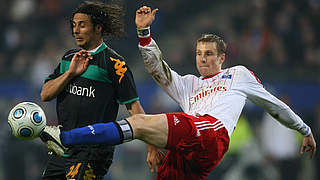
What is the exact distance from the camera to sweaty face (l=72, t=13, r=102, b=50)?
4.83m

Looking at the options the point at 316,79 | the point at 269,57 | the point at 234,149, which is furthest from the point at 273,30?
the point at 234,149

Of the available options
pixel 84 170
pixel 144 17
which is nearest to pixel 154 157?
pixel 84 170

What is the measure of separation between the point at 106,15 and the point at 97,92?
2.52 feet

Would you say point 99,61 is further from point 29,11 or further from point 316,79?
point 29,11

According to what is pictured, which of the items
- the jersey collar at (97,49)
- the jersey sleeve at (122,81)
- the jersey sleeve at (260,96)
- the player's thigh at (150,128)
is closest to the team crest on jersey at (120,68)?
the jersey sleeve at (122,81)

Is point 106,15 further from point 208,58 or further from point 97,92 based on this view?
point 208,58

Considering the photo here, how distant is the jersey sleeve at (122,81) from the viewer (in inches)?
186

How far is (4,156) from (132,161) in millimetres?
2175

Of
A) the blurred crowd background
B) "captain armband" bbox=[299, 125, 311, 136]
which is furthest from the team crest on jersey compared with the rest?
the blurred crowd background

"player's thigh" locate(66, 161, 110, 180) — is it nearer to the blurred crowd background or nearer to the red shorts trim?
the red shorts trim

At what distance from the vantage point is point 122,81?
4719mm

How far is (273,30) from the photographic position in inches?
422

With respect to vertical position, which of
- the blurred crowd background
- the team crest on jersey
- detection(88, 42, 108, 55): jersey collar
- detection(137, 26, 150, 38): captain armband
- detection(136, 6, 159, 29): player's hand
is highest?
detection(136, 6, 159, 29): player's hand

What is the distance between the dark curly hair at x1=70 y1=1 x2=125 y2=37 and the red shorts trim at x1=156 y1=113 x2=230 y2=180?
112cm
